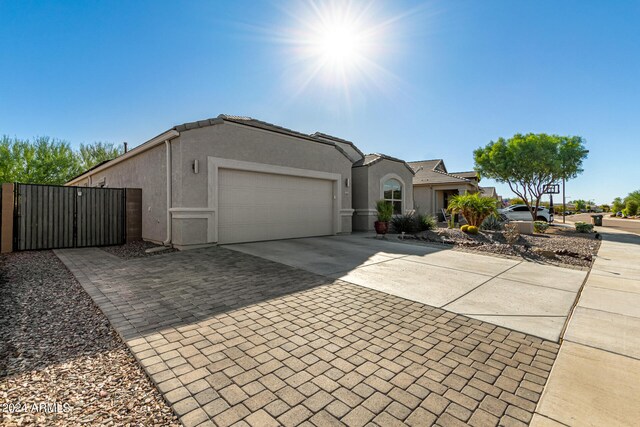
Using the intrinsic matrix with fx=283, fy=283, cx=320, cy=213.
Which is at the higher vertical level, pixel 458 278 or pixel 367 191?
pixel 367 191

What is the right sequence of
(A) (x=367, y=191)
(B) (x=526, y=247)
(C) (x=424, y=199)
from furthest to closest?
(C) (x=424, y=199) → (A) (x=367, y=191) → (B) (x=526, y=247)

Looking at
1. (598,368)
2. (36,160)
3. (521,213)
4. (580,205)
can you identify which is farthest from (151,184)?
(580,205)

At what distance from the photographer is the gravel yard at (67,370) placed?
1.92 meters

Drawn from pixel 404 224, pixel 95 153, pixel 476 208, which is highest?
pixel 95 153

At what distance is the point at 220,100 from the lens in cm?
1305

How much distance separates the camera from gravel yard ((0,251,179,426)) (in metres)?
1.92

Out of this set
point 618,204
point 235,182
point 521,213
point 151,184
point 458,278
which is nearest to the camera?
point 458,278

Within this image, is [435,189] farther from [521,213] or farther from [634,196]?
[634,196]

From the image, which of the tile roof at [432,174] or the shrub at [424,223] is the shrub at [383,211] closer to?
the shrub at [424,223]

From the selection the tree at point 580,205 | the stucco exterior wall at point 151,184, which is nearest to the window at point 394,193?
the stucco exterior wall at point 151,184

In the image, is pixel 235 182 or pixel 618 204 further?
pixel 618 204

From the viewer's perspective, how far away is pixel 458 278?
5645 millimetres

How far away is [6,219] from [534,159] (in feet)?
79.4

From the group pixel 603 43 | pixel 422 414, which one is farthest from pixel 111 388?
pixel 603 43
